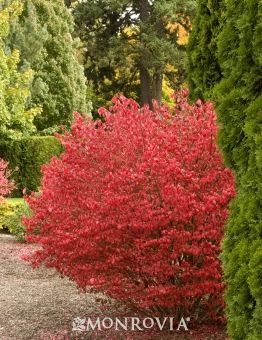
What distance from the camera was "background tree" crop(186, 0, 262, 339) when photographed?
4281 mm

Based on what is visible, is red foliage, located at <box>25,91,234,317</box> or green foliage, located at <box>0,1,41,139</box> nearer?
red foliage, located at <box>25,91,234,317</box>

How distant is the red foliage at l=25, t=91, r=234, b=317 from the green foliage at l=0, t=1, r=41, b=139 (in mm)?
11918

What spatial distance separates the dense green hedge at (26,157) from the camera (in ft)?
68.8

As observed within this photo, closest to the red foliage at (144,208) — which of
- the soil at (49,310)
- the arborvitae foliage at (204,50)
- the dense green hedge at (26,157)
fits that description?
the soil at (49,310)

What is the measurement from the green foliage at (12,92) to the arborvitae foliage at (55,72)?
3046 millimetres

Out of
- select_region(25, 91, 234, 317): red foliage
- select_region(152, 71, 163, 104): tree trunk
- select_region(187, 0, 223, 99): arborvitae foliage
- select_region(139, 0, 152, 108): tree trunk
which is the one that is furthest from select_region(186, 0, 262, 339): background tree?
select_region(152, 71, 163, 104): tree trunk

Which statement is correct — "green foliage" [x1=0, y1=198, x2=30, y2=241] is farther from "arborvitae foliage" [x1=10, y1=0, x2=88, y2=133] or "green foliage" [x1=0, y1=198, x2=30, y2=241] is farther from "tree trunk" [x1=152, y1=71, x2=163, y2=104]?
"tree trunk" [x1=152, y1=71, x2=163, y2=104]

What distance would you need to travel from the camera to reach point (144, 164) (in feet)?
19.3

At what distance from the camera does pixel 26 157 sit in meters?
21.1

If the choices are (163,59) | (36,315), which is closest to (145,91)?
(163,59)

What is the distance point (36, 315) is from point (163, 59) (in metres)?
21.3

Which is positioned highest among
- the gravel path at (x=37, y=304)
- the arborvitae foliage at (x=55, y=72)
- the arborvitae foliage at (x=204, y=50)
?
the arborvitae foliage at (x=55, y=72)

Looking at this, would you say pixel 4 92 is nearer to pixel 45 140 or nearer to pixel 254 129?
pixel 45 140

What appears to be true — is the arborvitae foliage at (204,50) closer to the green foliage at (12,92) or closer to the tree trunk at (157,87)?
the green foliage at (12,92)
